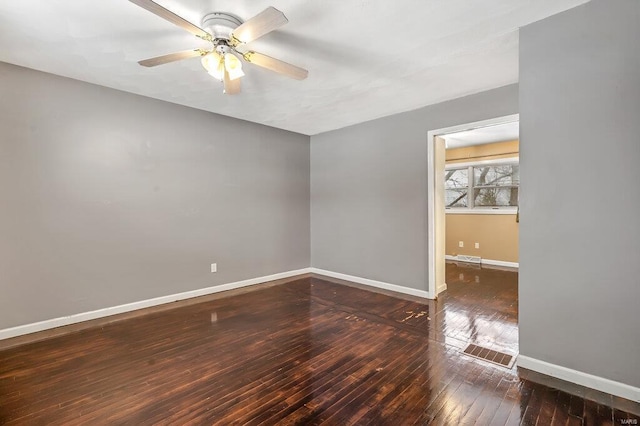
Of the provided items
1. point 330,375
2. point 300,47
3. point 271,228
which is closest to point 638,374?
point 330,375

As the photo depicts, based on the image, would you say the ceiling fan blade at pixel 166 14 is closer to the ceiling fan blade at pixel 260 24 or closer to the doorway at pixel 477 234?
the ceiling fan blade at pixel 260 24

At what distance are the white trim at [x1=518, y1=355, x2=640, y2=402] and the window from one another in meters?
4.13

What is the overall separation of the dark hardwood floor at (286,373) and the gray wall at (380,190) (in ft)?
3.39

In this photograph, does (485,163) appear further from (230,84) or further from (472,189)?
(230,84)

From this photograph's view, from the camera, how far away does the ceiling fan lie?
184cm

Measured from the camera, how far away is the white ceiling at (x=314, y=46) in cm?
200

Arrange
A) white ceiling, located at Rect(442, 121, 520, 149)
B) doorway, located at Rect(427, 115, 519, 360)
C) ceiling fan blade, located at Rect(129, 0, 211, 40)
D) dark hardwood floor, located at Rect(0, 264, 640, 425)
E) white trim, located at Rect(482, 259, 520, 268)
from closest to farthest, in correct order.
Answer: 1. ceiling fan blade, located at Rect(129, 0, 211, 40)
2. dark hardwood floor, located at Rect(0, 264, 640, 425)
3. doorway, located at Rect(427, 115, 519, 360)
4. white ceiling, located at Rect(442, 121, 520, 149)
5. white trim, located at Rect(482, 259, 520, 268)

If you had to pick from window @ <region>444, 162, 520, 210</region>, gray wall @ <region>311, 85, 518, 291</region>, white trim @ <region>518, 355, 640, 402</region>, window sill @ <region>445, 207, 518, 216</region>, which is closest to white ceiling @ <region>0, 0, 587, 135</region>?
gray wall @ <region>311, 85, 518, 291</region>

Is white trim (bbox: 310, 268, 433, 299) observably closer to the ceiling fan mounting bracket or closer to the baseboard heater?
the baseboard heater

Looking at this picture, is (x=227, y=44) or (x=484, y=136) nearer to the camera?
(x=227, y=44)

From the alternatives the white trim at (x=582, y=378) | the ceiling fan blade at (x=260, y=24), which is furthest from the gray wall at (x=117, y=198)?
the white trim at (x=582, y=378)

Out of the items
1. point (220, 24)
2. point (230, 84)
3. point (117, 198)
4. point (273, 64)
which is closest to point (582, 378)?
point (273, 64)

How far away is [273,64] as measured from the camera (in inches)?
89.7

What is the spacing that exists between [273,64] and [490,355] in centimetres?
304
